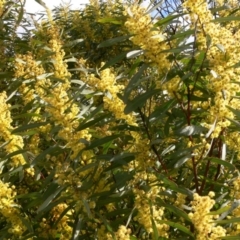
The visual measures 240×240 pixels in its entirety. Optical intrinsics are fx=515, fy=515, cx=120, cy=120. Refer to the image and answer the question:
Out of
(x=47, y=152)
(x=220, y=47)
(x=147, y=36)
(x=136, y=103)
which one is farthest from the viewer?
(x=47, y=152)

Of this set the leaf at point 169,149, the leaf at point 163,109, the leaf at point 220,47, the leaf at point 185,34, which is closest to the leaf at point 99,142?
the leaf at point 163,109

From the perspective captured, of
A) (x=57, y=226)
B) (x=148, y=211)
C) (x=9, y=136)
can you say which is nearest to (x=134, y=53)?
(x=148, y=211)

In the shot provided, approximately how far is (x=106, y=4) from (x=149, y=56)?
155 inches

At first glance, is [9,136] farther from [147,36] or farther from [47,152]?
[147,36]

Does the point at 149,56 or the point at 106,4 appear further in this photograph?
the point at 106,4

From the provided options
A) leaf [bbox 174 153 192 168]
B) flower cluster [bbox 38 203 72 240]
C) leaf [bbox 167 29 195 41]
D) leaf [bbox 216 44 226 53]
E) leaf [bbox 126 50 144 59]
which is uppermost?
leaf [bbox 167 29 195 41]

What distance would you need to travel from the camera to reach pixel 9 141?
3.21 meters

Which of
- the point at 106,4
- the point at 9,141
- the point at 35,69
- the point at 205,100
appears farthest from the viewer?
the point at 106,4

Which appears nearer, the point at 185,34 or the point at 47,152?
the point at 185,34

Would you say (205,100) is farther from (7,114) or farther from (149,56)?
(7,114)

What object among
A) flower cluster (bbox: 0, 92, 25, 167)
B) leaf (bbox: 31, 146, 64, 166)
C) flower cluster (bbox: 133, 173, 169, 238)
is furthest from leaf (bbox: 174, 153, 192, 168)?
flower cluster (bbox: 0, 92, 25, 167)

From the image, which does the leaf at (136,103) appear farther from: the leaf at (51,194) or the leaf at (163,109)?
the leaf at (51,194)

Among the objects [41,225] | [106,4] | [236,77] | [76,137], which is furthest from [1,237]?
[106,4]

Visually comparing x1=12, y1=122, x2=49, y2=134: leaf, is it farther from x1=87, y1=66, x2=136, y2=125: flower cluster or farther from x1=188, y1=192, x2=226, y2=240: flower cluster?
x1=188, y1=192, x2=226, y2=240: flower cluster
